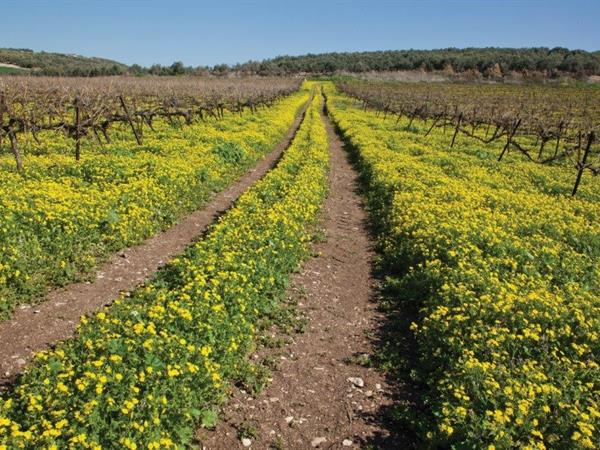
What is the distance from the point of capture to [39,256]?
10625mm

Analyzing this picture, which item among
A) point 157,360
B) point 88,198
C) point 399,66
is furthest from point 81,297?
point 399,66

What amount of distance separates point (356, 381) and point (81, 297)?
6478 millimetres

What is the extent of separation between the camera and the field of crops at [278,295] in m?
6.19

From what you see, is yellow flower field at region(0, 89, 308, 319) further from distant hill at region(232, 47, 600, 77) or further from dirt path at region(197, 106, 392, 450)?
distant hill at region(232, 47, 600, 77)

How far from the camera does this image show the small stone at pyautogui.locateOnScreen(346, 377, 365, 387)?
8422 millimetres

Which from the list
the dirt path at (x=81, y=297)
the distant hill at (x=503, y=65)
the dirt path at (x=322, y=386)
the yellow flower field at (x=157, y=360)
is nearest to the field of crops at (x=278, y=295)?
the yellow flower field at (x=157, y=360)

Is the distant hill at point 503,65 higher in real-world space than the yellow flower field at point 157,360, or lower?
lower

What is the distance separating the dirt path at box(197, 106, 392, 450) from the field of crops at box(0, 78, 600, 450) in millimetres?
142

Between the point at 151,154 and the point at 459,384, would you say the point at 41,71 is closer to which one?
the point at 151,154

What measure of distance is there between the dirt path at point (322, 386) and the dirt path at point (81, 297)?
12.7 ft

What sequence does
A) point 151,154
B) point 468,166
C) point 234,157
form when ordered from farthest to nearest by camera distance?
point 468,166 < point 234,157 < point 151,154

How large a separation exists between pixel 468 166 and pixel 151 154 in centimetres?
1749

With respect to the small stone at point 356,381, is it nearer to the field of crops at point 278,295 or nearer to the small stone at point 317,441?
the field of crops at point 278,295

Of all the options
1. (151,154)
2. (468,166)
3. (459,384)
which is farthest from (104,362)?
(468,166)
